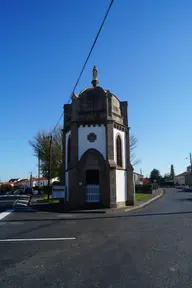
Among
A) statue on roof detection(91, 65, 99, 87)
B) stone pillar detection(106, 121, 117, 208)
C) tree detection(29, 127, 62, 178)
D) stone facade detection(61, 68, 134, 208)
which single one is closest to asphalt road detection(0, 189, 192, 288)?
stone pillar detection(106, 121, 117, 208)

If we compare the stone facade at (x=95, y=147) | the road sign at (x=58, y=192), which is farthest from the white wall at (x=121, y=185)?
the road sign at (x=58, y=192)

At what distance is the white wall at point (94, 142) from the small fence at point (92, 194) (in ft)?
8.01

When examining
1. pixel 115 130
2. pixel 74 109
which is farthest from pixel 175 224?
pixel 74 109

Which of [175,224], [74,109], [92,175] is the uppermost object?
[74,109]

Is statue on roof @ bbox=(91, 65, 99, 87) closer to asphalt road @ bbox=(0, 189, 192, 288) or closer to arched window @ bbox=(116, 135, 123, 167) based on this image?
arched window @ bbox=(116, 135, 123, 167)

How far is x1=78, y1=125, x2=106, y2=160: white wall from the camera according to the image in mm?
17797

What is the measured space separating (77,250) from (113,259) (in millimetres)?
1322

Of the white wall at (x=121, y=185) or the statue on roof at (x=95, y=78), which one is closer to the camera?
the white wall at (x=121, y=185)

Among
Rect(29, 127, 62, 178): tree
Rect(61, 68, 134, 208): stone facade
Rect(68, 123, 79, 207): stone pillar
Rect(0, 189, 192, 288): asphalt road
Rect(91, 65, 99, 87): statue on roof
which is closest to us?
Rect(0, 189, 192, 288): asphalt road

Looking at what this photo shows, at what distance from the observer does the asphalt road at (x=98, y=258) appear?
4.52m

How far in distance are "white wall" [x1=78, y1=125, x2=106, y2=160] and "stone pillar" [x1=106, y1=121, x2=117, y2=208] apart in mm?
343

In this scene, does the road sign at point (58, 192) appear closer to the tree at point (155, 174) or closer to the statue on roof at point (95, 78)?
the statue on roof at point (95, 78)

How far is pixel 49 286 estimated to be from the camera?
169 inches

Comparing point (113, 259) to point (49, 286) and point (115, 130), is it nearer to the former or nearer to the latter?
point (49, 286)
